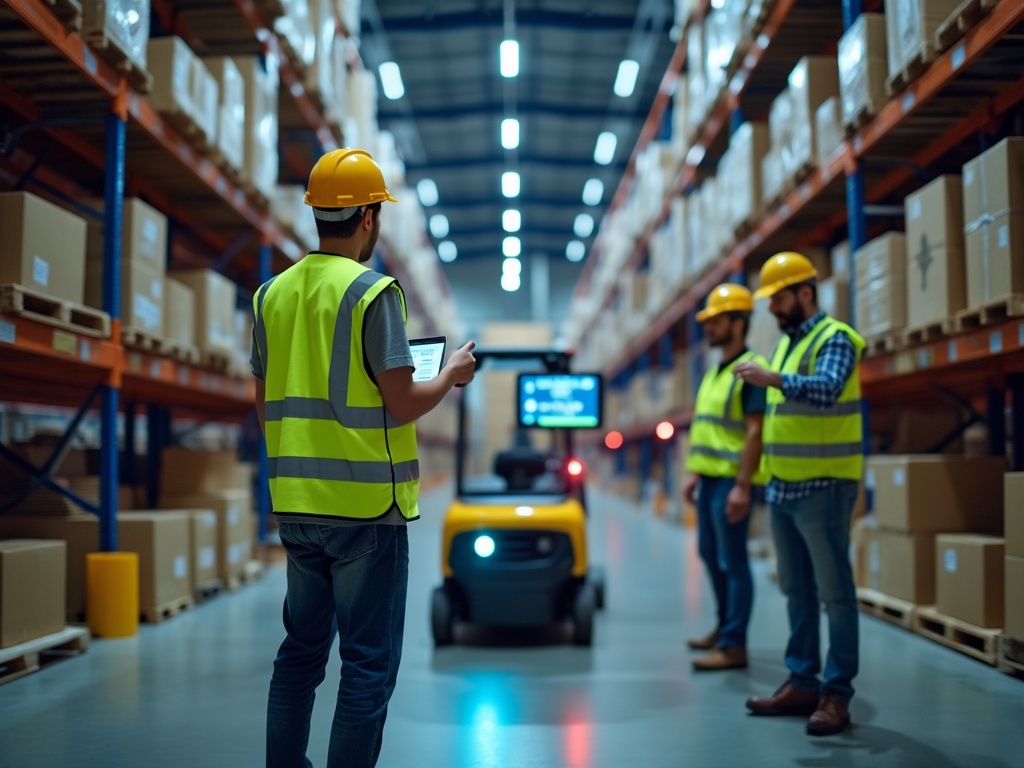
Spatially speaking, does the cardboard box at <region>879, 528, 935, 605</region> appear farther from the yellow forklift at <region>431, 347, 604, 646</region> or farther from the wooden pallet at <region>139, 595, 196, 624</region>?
the wooden pallet at <region>139, 595, 196, 624</region>

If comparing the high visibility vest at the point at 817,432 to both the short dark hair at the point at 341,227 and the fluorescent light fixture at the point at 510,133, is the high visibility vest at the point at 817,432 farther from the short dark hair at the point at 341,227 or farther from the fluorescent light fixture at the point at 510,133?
the fluorescent light fixture at the point at 510,133

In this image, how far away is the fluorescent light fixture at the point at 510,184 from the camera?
77.8 feet

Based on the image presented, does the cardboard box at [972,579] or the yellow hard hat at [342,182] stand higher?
the yellow hard hat at [342,182]

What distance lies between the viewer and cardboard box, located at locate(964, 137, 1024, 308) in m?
4.10

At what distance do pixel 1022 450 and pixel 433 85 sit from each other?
15310 mm

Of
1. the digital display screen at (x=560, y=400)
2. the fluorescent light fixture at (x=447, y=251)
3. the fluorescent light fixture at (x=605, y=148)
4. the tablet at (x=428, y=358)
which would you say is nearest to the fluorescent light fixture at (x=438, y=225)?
the fluorescent light fixture at (x=447, y=251)

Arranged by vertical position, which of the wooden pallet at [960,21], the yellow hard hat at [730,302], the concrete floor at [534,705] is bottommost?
the concrete floor at [534,705]

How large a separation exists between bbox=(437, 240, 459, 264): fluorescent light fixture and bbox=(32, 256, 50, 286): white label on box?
87.9 ft

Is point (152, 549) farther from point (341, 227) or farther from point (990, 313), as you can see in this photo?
point (990, 313)

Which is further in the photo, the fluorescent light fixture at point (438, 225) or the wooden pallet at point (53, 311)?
the fluorescent light fixture at point (438, 225)

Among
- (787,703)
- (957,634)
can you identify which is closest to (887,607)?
(957,634)

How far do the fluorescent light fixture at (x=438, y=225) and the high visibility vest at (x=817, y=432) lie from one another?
24.9 meters


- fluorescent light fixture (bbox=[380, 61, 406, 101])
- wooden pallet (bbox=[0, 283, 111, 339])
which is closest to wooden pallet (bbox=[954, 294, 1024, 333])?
wooden pallet (bbox=[0, 283, 111, 339])

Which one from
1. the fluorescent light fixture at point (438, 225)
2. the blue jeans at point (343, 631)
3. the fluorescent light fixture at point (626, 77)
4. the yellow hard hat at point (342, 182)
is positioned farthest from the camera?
the fluorescent light fixture at point (438, 225)
